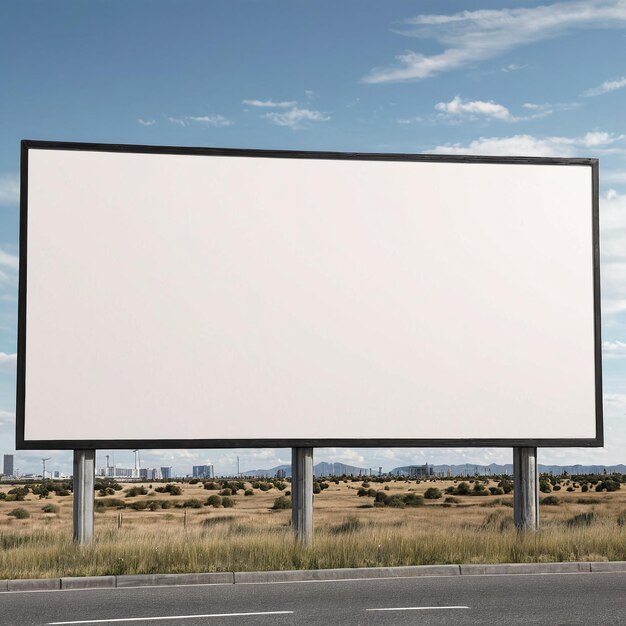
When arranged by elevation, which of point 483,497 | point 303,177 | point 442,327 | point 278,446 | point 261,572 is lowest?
point 483,497

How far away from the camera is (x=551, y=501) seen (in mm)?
65125

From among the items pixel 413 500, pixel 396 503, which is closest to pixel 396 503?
pixel 396 503

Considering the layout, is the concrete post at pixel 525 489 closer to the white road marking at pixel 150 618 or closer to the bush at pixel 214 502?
the white road marking at pixel 150 618

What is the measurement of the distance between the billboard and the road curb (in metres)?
3.40

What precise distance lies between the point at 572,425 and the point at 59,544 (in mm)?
9874

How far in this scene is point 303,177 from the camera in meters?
16.8

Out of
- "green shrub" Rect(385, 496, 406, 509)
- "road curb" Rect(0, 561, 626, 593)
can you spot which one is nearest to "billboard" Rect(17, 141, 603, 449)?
"road curb" Rect(0, 561, 626, 593)

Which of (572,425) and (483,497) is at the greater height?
(572,425)

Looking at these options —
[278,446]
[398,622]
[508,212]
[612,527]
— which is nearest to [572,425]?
[612,527]

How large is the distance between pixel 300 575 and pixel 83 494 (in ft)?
15.2

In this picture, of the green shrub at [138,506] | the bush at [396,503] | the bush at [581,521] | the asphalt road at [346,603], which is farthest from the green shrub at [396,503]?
the asphalt road at [346,603]

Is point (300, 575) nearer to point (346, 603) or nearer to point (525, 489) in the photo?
point (346, 603)

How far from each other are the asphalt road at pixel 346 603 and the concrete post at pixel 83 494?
3236 mm

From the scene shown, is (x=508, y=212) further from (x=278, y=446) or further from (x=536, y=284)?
(x=278, y=446)
